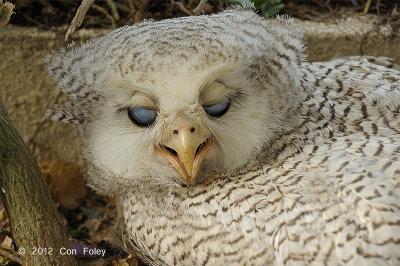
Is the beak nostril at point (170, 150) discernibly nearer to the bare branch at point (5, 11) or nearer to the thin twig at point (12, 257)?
the bare branch at point (5, 11)

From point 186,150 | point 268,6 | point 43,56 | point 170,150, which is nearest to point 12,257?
point 170,150

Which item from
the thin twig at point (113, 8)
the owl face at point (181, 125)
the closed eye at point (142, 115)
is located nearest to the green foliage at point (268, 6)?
the thin twig at point (113, 8)

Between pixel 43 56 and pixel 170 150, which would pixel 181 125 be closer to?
pixel 170 150

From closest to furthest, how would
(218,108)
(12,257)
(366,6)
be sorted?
(218,108) → (12,257) → (366,6)

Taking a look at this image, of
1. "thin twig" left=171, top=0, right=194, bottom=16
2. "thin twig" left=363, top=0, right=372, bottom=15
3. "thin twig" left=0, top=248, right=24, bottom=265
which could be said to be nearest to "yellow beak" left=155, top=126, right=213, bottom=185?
"thin twig" left=0, top=248, right=24, bottom=265

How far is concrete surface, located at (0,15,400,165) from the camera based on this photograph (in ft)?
9.55

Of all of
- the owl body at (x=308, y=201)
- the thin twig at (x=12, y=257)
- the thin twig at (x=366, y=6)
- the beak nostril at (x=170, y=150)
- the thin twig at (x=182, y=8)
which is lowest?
the thin twig at (x=12, y=257)

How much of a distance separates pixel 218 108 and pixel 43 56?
58.6 inches

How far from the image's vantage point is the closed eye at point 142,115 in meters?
1.80

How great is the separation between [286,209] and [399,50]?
165cm

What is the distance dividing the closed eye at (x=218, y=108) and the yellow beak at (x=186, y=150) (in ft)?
0.27

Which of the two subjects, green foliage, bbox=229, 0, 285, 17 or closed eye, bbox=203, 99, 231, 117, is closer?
closed eye, bbox=203, 99, 231, 117

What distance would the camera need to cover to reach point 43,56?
2.94 meters

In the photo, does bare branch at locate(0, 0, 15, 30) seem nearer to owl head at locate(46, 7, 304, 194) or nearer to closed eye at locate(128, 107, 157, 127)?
owl head at locate(46, 7, 304, 194)
